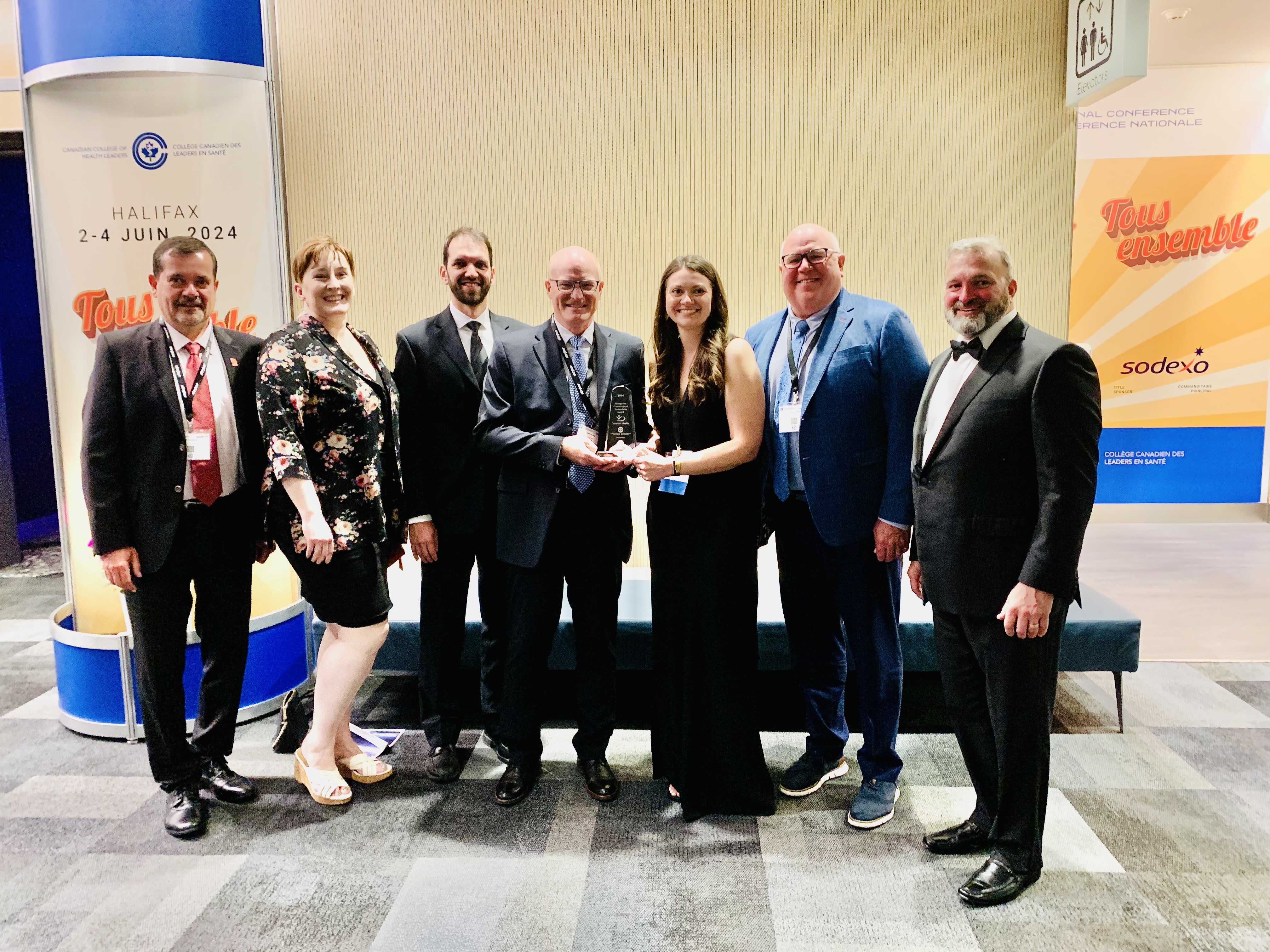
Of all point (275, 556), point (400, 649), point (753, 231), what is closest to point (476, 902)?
point (400, 649)

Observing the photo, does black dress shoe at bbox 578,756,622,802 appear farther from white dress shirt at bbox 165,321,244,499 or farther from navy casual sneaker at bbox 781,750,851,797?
white dress shirt at bbox 165,321,244,499

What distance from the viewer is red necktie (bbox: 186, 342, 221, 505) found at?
241cm

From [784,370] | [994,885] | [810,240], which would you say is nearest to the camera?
[994,885]

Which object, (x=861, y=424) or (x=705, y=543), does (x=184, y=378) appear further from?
(x=861, y=424)

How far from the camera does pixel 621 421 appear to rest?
Result: 2.34m

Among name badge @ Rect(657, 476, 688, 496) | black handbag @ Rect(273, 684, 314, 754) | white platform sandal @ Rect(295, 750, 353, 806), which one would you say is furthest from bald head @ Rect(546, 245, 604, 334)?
black handbag @ Rect(273, 684, 314, 754)

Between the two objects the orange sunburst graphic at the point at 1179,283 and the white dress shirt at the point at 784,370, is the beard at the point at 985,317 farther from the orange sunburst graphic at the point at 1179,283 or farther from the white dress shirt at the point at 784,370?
the orange sunburst graphic at the point at 1179,283

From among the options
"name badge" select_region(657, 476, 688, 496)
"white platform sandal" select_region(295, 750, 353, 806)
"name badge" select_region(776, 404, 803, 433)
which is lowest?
"white platform sandal" select_region(295, 750, 353, 806)

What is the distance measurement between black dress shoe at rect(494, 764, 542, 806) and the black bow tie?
175 cm

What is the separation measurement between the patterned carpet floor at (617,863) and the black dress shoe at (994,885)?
3 centimetres

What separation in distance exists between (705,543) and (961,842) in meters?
1.06

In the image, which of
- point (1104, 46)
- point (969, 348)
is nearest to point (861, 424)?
point (969, 348)

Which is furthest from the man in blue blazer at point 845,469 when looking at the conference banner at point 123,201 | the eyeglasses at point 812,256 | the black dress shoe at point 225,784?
the conference banner at point 123,201

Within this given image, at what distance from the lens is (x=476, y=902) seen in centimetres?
210
